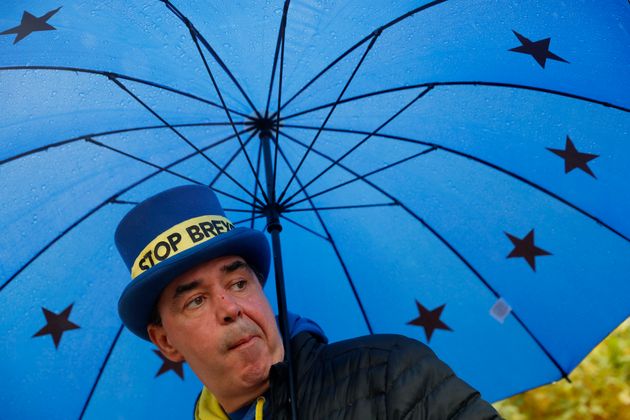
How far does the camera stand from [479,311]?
3.43 meters

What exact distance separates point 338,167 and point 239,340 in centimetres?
136

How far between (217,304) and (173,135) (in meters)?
1.15

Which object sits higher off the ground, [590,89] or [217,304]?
[590,89]

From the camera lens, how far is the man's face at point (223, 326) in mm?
2205

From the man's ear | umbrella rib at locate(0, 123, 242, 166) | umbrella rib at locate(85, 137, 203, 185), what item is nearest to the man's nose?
the man's ear

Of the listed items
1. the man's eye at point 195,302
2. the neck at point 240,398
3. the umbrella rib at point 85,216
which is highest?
the umbrella rib at point 85,216

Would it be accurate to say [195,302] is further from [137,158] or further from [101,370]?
→ [101,370]

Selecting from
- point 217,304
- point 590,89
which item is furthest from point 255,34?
point 590,89

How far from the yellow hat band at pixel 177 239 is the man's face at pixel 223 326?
9 centimetres

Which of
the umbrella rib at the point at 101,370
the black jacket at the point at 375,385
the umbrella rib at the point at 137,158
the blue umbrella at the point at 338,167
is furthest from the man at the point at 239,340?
the umbrella rib at the point at 101,370

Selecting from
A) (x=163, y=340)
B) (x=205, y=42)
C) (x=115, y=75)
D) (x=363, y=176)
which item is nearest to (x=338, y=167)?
(x=363, y=176)

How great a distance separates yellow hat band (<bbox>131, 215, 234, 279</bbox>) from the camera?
7.83 feet

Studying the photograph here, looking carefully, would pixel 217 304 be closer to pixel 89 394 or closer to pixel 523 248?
pixel 89 394

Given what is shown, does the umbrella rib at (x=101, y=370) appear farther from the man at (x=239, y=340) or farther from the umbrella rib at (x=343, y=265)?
the umbrella rib at (x=343, y=265)
